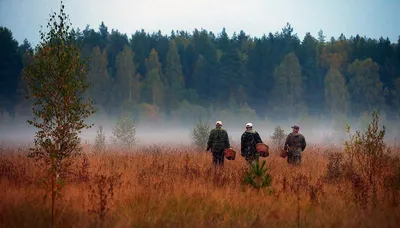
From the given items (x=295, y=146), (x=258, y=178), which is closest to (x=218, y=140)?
(x=295, y=146)

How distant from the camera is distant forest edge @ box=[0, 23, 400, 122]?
61.6 meters

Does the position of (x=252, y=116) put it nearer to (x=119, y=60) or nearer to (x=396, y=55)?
(x=119, y=60)

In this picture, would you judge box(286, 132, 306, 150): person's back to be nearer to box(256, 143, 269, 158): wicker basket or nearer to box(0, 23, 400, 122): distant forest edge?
box(256, 143, 269, 158): wicker basket

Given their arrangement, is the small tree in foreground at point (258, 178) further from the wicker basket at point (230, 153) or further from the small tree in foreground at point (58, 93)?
the small tree in foreground at point (58, 93)

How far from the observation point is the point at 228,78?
7306 centimetres

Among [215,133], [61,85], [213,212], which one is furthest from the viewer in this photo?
[215,133]

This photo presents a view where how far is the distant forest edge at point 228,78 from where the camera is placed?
202 ft

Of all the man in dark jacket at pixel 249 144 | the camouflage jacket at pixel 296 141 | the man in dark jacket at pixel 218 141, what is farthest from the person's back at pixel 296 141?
the man in dark jacket at pixel 218 141

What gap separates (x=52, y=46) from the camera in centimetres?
980

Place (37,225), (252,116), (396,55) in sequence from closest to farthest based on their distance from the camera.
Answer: (37,225) < (252,116) < (396,55)

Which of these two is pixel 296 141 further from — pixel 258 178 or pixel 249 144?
pixel 258 178

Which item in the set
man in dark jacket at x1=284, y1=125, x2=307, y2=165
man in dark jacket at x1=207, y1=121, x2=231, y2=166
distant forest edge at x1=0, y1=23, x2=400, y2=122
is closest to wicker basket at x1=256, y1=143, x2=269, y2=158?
man in dark jacket at x1=207, y1=121, x2=231, y2=166

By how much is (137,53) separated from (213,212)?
252 ft

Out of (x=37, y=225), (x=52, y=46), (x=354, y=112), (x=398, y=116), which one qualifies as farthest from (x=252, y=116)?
(x=37, y=225)
